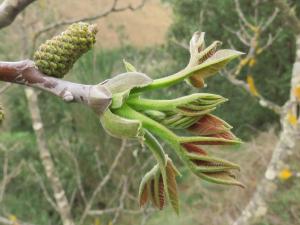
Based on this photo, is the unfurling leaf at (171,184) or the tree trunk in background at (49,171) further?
the tree trunk in background at (49,171)

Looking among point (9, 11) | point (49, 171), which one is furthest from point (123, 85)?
point (49, 171)

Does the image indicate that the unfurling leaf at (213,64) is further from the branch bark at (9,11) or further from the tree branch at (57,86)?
the branch bark at (9,11)

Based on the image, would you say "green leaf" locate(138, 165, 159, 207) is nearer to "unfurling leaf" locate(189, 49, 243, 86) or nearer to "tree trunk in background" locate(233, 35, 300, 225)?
"unfurling leaf" locate(189, 49, 243, 86)

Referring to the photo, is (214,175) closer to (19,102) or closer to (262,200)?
(262,200)

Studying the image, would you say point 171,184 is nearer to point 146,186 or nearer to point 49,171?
point 146,186

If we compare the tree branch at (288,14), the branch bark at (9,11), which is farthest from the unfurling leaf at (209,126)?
the tree branch at (288,14)

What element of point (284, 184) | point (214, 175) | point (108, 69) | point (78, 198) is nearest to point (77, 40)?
point (214, 175)
